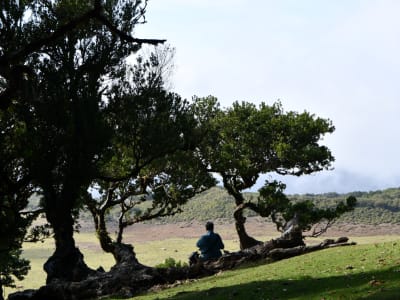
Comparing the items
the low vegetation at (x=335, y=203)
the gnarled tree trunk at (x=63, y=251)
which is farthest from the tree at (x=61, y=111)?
the low vegetation at (x=335, y=203)

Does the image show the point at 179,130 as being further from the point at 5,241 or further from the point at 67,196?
the point at 5,241

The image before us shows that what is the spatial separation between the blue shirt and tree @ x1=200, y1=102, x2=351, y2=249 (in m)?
12.9

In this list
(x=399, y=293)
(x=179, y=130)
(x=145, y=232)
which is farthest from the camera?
(x=145, y=232)

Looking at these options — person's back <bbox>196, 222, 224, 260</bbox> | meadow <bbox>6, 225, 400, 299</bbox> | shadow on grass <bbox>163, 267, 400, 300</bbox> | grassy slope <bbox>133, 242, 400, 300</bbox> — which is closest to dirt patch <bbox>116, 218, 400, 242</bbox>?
person's back <bbox>196, 222, 224, 260</bbox>

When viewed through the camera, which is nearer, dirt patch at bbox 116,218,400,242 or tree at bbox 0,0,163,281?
tree at bbox 0,0,163,281

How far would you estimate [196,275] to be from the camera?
98.3 feet

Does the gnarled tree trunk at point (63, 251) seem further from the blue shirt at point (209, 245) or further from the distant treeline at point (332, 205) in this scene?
the distant treeline at point (332, 205)

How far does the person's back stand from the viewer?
32.0 metres

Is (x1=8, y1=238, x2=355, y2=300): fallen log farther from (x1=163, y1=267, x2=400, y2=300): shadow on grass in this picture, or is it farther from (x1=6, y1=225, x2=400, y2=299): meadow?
(x1=163, y1=267, x2=400, y2=300): shadow on grass

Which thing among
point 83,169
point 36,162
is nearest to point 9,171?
point 36,162

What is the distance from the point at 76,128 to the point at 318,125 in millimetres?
25038

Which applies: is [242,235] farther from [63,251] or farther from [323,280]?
[323,280]

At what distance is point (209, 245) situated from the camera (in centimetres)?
3216

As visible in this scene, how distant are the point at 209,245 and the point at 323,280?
46.0 feet
